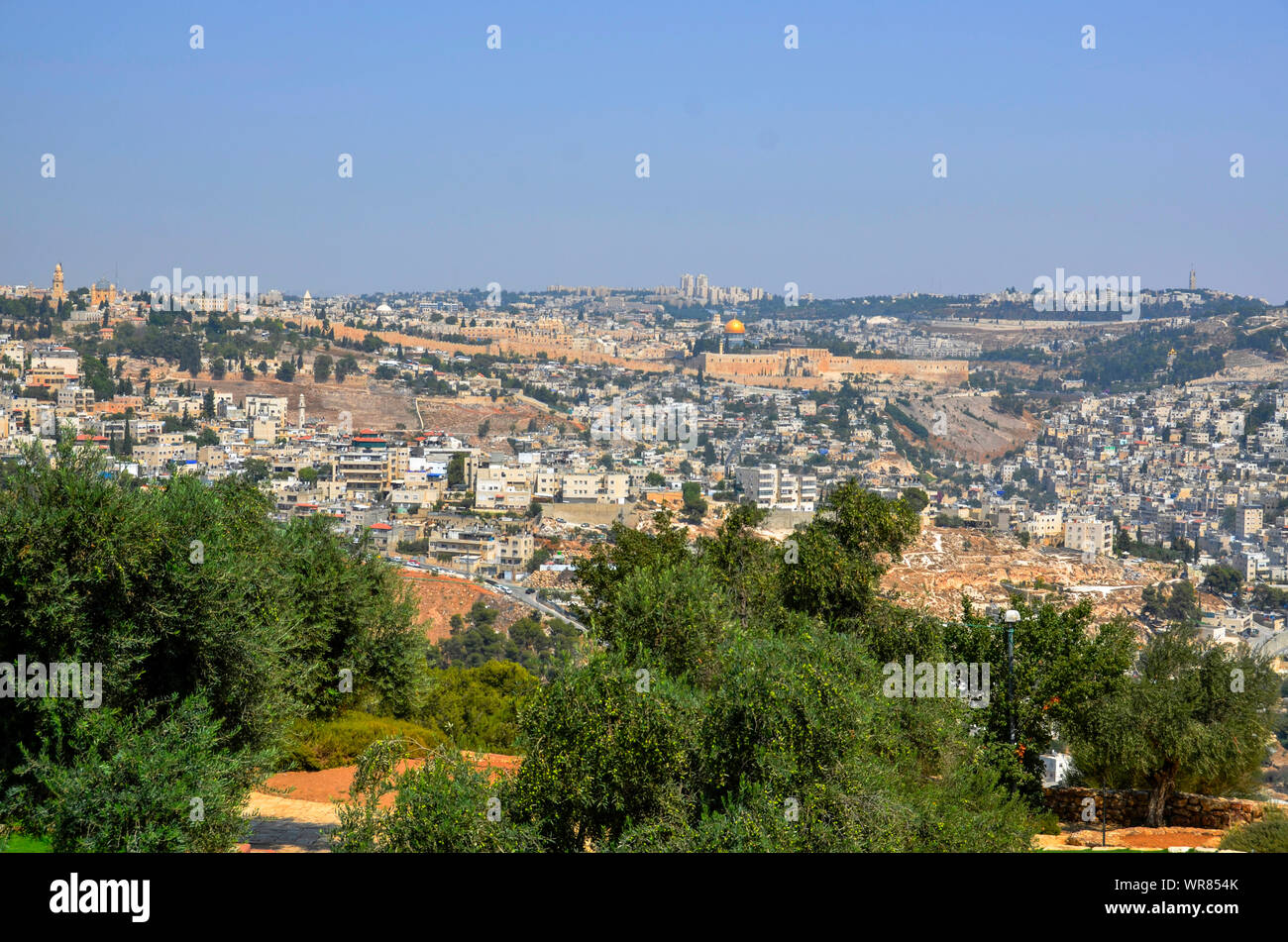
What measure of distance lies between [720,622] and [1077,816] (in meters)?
3.79

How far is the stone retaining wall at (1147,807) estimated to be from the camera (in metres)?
8.24

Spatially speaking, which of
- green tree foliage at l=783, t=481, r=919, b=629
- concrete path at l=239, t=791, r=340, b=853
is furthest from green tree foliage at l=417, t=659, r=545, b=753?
green tree foliage at l=783, t=481, r=919, b=629

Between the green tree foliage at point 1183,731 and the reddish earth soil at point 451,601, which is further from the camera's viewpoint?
the reddish earth soil at point 451,601

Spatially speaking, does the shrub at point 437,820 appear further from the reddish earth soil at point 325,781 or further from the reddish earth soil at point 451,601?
the reddish earth soil at point 451,601

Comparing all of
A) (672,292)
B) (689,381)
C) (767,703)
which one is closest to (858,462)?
(689,381)

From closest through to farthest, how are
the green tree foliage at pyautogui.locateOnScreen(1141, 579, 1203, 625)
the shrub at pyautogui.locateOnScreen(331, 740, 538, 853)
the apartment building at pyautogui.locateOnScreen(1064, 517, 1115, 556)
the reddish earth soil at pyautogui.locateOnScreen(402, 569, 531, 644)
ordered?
1. the shrub at pyautogui.locateOnScreen(331, 740, 538, 853)
2. the green tree foliage at pyautogui.locateOnScreen(1141, 579, 1203, 625)
3. the reddish earth soil at pyautogui.locateOnScreen(402, 569, 531, 644)
4. the apartment building at pyautogui.locateOnScreen(1064, 517, 1115, 556)

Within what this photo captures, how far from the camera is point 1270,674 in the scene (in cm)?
908

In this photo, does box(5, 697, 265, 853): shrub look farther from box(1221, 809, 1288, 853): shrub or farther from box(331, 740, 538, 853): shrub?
box(1221, 809, 1288, 853): shrub

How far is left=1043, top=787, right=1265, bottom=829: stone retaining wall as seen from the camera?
824 cm

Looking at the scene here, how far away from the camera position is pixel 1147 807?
877 centimetres

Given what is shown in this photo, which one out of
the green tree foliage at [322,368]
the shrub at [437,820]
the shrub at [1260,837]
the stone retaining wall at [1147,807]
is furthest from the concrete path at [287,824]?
the green tree foliage at [322,368]

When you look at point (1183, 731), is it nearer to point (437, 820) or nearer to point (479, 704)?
point (437, 820)

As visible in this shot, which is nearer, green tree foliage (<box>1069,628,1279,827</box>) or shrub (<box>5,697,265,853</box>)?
shrub (<box>5,697,265,853</box>)
